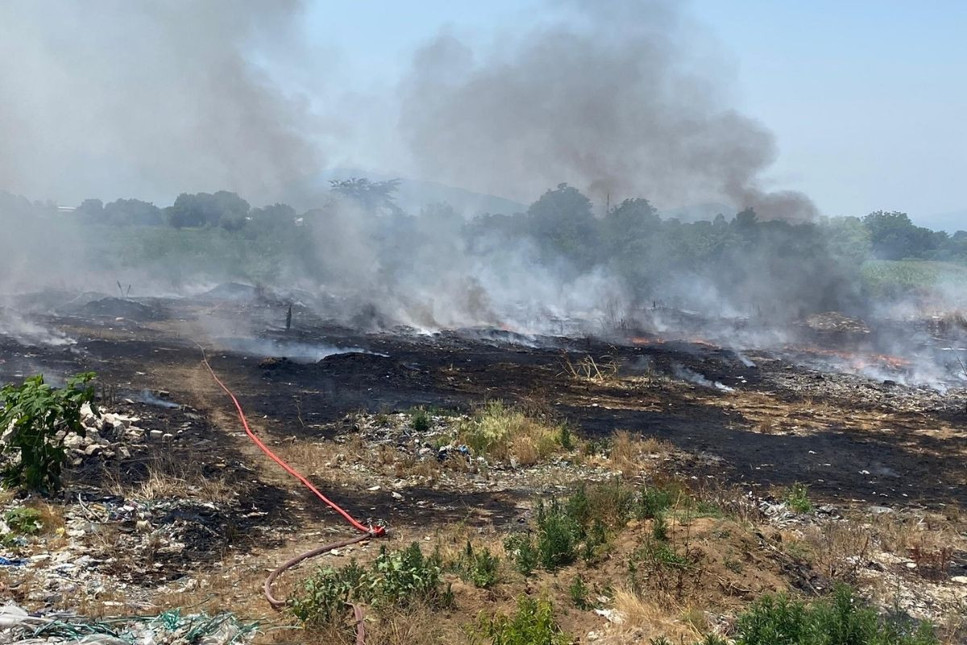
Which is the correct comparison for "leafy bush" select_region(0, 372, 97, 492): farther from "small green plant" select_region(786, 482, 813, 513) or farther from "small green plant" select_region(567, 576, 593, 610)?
"small green plant" select_region(786, 482, 813, 513)

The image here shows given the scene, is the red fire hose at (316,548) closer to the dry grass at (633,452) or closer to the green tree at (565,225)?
the dry grass at (633,452)

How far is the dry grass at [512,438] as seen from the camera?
1115 cm

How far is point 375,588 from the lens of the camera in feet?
18.2

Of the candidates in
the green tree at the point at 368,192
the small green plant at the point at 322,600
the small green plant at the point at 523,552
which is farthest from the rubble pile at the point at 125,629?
the green tree at the point at 368,192

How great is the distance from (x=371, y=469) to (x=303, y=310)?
25.0m

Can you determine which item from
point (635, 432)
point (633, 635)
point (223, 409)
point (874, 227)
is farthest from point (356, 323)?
point (874, 227)

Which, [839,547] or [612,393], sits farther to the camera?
[612,393]

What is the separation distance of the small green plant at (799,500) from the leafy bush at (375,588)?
546 centimetres

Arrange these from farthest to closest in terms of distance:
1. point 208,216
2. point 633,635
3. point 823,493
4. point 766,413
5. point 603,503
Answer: point 208,216, point 766,413, point 823,493, point 603,503, point 633,635

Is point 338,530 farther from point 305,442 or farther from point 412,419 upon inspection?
point 412,419

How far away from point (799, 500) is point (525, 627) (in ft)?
19.6

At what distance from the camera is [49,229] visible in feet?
123

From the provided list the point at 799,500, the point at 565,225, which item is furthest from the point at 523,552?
the point at 565,225

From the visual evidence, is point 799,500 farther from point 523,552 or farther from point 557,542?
point 523,552
